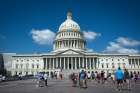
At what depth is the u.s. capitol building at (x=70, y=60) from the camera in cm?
13600

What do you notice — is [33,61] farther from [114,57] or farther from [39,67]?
[114,57]

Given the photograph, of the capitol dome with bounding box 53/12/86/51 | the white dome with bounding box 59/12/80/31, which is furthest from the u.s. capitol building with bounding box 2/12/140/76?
the white dome with bounding box 59/12/80/31

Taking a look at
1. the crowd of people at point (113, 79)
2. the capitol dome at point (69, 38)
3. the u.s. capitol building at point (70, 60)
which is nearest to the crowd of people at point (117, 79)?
the crowd of people at point (113, 79)

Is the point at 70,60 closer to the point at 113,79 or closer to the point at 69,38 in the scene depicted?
the point at 69,38

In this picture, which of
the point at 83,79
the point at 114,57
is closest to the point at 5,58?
the point at 114,57

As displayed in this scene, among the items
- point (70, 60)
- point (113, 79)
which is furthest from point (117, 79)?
point (70, 60)

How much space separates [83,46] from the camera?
516 feet

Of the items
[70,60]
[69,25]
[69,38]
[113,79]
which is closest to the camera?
[113,79]

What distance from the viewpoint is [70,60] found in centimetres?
13650

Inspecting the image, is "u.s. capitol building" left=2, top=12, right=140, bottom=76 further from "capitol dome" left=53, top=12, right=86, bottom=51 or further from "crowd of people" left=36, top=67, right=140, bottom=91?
"crowd of people" left=36, top=67, right=140, bottom=91

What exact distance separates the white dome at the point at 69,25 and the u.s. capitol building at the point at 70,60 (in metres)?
4.71

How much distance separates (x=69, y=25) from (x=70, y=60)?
102 feet

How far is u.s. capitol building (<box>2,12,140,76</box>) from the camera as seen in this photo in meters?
136

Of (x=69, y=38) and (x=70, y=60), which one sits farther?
(x=69, y=38)
